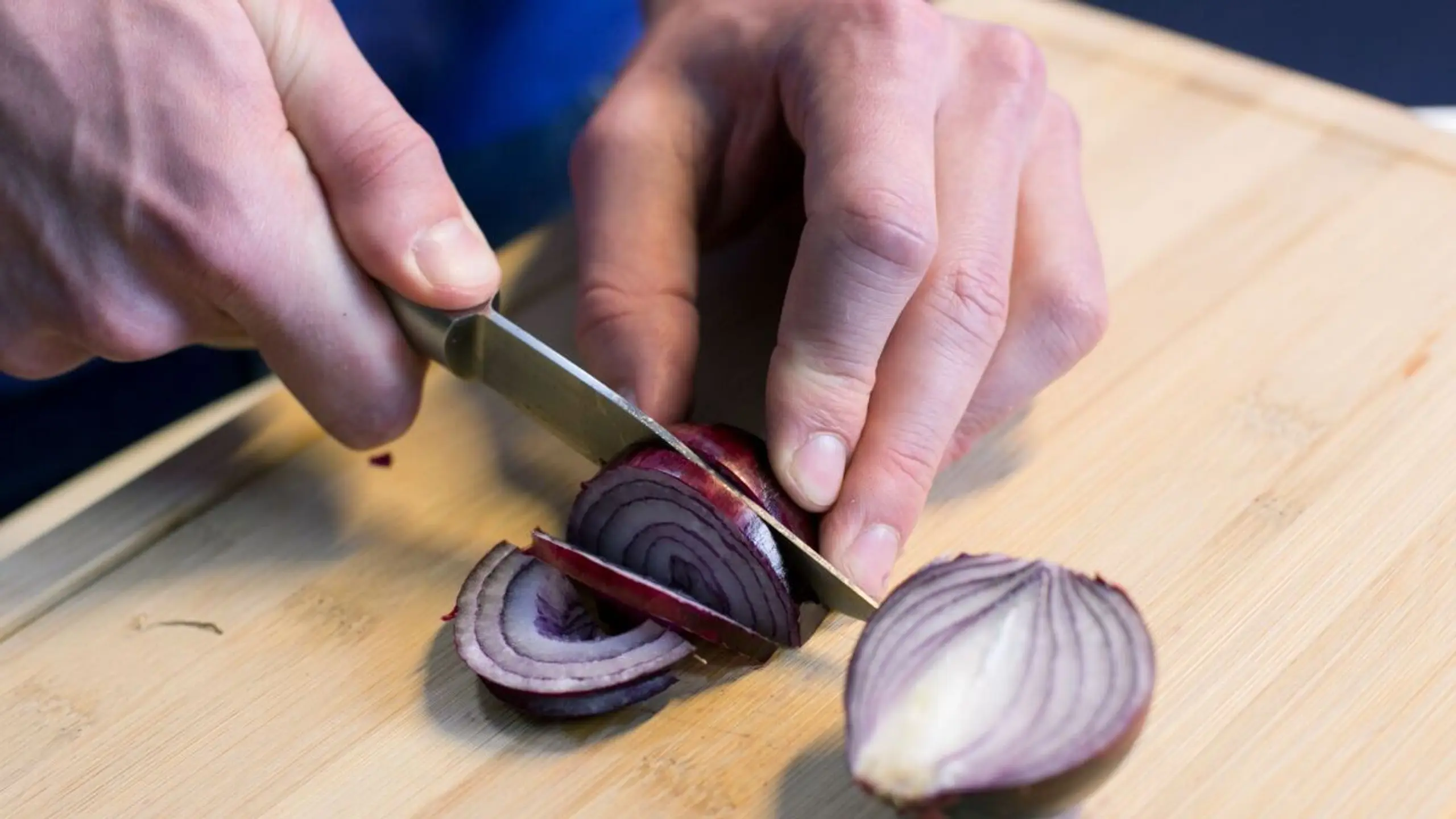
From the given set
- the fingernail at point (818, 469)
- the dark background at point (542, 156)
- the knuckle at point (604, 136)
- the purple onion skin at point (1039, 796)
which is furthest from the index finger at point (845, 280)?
the dark background at point (542, 156)

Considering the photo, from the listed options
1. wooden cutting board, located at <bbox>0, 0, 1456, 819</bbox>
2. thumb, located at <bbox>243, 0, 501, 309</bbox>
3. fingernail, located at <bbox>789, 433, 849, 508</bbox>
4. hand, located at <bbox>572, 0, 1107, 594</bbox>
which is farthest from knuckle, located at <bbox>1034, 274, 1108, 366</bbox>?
thumb, located at <bbox>243, 0, 501, 309</bbox>

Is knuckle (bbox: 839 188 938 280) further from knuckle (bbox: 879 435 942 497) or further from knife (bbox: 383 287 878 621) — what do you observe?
knife (bbox: 383 287 878 621)

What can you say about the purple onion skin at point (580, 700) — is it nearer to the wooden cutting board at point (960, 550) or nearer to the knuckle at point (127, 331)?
the wooden cutting board at point (960, 550)

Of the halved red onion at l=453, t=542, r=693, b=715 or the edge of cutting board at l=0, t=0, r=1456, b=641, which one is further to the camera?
the edge of cutting board at l=0, t=0, r=1456, b=641

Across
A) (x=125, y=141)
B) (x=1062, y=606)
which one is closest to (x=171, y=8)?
Answer: (x=125, y=141)

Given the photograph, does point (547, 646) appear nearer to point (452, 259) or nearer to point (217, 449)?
point (452, 259)

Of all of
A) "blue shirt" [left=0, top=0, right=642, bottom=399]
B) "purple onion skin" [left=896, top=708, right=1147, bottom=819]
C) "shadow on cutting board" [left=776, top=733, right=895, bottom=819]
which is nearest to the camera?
"purple onion skin" [left=896, top=708, right=1147, bottom=819]
